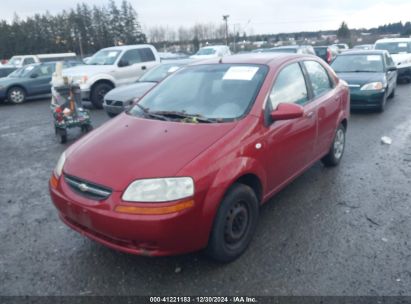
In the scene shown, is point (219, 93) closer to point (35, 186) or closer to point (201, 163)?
point (201, 163)

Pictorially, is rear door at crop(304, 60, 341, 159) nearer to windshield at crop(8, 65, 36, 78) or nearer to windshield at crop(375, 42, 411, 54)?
windshield at crop(375, 42, 411, 54)

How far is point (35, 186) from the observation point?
486cm

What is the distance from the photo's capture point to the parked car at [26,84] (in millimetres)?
13484

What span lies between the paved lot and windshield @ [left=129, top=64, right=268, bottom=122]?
1.29 m

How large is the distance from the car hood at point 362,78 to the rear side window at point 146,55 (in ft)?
22.2

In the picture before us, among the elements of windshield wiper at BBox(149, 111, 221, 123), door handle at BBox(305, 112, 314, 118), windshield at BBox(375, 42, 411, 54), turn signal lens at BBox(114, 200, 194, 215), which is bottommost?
turn signal lens at BBox(114, 200, 194, 215)

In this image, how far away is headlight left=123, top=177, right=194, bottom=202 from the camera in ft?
7.93

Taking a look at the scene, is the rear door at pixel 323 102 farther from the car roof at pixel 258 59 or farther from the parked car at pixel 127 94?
the parked car at pixel 127 94

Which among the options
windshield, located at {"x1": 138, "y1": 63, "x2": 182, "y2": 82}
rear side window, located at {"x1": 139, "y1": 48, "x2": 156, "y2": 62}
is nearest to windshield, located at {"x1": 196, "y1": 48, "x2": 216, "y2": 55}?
rear side window, located at {"x1": 139, "y1": 48, "x2": 156, "y2": 62}

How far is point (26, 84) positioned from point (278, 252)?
1391 cm

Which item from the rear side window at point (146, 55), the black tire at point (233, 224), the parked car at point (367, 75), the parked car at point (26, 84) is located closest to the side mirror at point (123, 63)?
the rear side window at point (146, 55)

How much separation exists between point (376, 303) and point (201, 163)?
163 centimetres

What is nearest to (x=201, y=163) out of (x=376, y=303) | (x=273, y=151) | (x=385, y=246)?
(x=273, y=151)

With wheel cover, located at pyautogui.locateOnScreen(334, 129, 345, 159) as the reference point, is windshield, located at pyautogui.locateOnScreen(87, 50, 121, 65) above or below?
above
